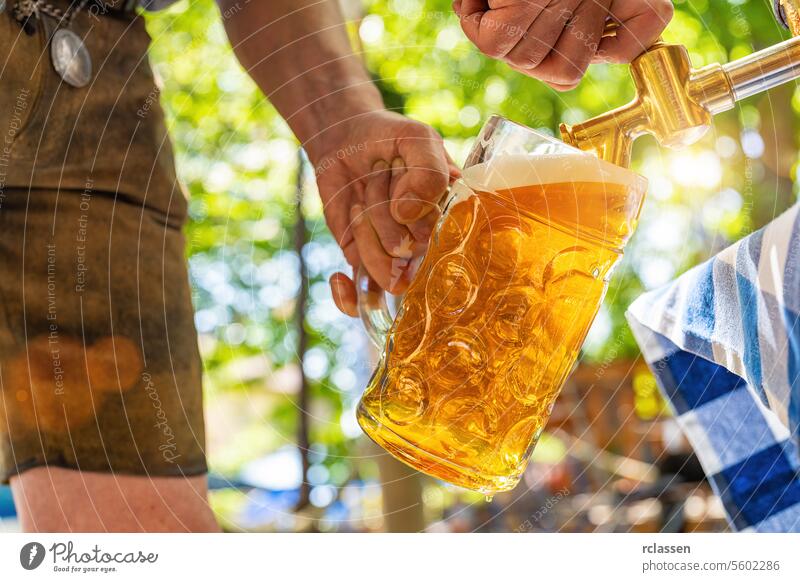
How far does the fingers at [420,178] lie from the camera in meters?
0.57

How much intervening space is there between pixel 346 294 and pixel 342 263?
126mm

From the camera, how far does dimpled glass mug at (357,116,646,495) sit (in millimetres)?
420

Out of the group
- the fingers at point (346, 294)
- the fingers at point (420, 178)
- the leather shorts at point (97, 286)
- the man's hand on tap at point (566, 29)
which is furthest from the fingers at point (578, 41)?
the leather shorts at point (97, 286)

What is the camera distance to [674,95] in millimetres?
456

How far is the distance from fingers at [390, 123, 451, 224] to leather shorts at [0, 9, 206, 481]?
240mm

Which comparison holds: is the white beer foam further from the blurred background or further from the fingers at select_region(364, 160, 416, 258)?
the blurred background

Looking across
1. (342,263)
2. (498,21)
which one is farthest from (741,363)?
(342,263)

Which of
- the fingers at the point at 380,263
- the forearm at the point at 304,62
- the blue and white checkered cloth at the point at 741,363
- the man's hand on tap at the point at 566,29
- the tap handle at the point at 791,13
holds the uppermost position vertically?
the forearm at the point at 304,62

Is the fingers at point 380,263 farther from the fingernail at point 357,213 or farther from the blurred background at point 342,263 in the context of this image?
the blurred background at point 342,263

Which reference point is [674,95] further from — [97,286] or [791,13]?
[97,286]

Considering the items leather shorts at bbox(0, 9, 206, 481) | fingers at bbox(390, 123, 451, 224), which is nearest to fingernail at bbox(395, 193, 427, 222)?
fingers at bbox(390, 123, 451, 224)

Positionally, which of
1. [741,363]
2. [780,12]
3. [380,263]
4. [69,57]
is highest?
[69,57]

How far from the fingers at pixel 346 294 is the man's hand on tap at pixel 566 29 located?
0.20 metres

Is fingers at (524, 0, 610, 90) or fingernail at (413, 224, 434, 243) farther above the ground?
fingers at (524, 0, 610, 90)
